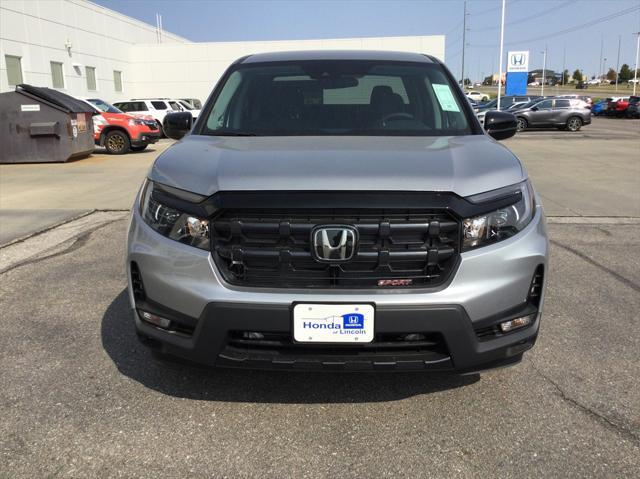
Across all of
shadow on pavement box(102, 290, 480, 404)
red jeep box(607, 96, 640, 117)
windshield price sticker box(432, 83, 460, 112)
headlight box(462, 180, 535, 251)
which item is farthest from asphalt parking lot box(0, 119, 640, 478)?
red jeep box(607, 96, 640, 117)

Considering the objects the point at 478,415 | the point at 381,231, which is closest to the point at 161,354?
the point at 381,231

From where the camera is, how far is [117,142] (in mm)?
16266

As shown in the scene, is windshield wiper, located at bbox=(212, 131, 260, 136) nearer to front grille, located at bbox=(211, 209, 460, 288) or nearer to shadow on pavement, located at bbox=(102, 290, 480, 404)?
front grille, located at bbox=(211, 209, 460, 288)

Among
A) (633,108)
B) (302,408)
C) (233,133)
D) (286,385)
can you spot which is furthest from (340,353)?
(633,108)

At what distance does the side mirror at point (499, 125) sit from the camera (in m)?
3.92

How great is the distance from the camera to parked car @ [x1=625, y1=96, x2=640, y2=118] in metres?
39.2

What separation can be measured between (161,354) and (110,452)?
438mm

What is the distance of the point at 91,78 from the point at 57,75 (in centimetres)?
389

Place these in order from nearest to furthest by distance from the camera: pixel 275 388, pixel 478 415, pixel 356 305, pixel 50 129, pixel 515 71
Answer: pixel 356 305, pixel 478 415, pixel 275 388, pixel 50 129, pixel 515 71

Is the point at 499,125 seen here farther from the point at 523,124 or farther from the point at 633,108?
the point at 633,108

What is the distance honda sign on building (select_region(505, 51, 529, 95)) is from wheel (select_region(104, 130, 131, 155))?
31444 millimetres

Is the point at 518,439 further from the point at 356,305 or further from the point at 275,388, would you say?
the point at 275,388

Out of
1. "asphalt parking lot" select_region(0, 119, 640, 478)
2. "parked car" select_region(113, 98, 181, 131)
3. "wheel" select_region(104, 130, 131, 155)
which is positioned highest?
"parked car" select_region(113, 98, 181, 131)

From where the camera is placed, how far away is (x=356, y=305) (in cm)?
225
